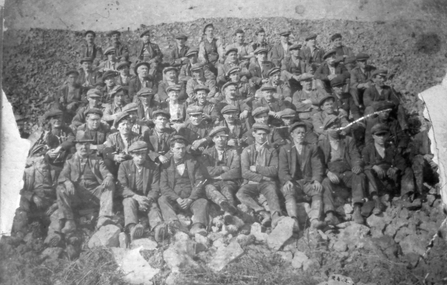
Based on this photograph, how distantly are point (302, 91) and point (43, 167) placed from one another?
294cm

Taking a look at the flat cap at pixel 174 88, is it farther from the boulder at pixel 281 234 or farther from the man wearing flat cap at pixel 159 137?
the boulder at pixel 281 234

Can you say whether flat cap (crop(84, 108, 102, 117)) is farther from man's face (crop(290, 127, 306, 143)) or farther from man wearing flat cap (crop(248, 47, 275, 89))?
man's face (crop(290, 127, 306, 143))

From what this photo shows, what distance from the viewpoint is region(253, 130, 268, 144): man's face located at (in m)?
6.90

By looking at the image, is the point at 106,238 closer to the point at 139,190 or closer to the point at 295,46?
the point at 139,190

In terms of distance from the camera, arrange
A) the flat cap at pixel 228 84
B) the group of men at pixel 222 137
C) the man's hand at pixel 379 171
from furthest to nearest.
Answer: the flat cap at pixel 228 84
the man's hand at pixel 379 171
the group of men at pixel 222 137

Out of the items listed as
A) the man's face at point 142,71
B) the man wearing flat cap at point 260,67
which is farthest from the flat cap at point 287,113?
the man's face at point 142,71

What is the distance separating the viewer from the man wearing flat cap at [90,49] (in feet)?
24.4

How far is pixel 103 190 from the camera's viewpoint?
670 centimetres

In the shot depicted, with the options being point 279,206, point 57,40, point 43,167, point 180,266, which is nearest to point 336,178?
point 279,206

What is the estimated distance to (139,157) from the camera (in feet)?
22.3

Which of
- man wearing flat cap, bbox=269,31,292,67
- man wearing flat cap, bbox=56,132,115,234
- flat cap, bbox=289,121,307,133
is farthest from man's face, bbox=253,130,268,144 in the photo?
man wearing flat cap, bbox=56,132,115,234

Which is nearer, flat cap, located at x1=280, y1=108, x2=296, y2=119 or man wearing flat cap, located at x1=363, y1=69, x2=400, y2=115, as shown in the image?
flat cap, located at x1=280, y1=108, x2=296, y2=119

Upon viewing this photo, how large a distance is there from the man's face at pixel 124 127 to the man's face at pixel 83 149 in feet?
1.29

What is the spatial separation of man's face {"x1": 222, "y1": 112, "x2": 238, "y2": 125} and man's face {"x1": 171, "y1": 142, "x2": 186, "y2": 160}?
0.55 metres
